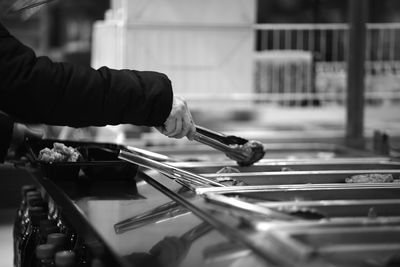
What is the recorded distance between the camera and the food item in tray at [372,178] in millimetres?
1162

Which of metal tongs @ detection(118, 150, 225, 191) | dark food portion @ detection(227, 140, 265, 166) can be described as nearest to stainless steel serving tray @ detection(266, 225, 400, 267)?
metal tongs @ detection(118, 150, 225, 191)

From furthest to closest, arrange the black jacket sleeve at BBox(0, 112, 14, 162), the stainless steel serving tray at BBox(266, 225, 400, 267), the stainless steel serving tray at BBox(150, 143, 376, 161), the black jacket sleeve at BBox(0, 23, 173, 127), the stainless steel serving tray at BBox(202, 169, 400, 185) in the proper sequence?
the stainless steel serving tray at BBox(150, 143, 376, 161) → the black jacket sleeve at BBox(0, 112, 14, 162) → the stainless steel serving tray at BBox(202, 169, 400, 185) → the black jacket sleeve at BBox(0, 23, 173, 127) → the stainless steel serving tray at BBox(266, 225, 400, 267)

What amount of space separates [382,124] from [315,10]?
1.97 ft

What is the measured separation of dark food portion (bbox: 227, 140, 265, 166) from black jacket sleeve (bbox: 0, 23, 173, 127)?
1.07 ft

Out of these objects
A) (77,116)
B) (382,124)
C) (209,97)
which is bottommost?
(382,124)

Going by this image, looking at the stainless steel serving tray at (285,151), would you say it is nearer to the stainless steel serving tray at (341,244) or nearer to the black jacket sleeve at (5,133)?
the black jacket sleeve at (5,133)

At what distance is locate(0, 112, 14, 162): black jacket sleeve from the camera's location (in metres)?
1.33

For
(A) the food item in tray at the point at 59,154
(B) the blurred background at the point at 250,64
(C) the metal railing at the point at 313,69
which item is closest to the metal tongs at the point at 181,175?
(A) the food item in tray at the point at 59,154

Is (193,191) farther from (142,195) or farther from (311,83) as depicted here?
(311,83)

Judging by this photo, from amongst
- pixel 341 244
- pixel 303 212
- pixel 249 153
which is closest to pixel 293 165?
pixel 249 153

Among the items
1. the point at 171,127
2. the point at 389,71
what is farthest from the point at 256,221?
the point at 389,71

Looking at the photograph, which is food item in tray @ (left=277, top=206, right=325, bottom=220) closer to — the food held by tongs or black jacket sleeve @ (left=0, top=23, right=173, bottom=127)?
black jacket sleeve @ (left=0, top=23, right=173, bottom=127)

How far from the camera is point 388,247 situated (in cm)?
66

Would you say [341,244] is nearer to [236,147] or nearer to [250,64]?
[236,147]
